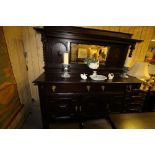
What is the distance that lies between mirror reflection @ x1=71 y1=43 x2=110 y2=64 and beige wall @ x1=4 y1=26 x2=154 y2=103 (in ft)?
1.09

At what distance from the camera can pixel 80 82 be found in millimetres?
1375

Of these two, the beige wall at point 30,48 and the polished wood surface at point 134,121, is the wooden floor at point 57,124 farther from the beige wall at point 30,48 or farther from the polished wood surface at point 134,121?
the polished wood surface at point 134,121

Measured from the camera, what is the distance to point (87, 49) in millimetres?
1616

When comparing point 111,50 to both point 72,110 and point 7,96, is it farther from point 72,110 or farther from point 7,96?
point 7,96

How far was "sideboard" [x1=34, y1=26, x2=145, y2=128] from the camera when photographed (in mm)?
1393

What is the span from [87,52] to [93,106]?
34.5 inches

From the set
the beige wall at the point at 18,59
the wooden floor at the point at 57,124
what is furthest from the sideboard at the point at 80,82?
the beige wall at the point at 18,59

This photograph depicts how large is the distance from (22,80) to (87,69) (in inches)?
44.2

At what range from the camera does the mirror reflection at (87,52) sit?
5.19 feet

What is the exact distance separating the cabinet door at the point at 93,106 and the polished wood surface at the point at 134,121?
1.81 ft

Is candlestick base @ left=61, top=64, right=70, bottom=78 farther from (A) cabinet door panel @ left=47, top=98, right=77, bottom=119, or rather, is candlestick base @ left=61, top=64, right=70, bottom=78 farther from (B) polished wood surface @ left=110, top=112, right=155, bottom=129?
(B) polished wood surface @ left=110, top=112, right=155, bottom=129
